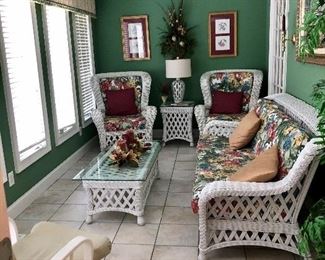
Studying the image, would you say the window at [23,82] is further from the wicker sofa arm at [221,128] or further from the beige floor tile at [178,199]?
the wicker sofa arm at [221,128]

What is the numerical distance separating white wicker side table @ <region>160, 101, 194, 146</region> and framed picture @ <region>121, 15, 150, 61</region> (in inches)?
37.0

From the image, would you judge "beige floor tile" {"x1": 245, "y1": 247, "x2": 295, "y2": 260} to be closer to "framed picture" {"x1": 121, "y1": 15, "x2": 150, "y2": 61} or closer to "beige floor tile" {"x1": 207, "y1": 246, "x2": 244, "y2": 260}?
"beige floor tile" {"x1": 207, "y1": 246, "x2": 244, "y2": 260}

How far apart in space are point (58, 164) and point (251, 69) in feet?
9.95

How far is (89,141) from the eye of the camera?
17.0 feet

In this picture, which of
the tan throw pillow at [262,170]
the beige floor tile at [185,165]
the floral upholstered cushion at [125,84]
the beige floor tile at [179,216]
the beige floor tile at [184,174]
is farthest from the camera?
the floral upholstered cushion at [125,84]

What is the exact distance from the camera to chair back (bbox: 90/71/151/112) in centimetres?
504

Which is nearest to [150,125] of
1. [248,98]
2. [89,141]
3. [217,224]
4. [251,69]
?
[89,141]

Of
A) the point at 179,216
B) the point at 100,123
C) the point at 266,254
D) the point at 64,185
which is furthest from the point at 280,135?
the point at 100,123

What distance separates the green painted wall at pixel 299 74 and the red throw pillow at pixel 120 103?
2131 millimetres

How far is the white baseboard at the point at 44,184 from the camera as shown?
3.14m

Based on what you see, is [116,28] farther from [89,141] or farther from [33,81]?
[33,81]

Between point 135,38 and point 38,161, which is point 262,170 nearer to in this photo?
point 38,161

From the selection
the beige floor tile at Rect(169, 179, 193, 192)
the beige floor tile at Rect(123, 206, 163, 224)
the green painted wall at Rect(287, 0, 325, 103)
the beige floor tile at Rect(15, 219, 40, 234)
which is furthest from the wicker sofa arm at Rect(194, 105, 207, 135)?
the beige floor tile at Rect(15, 219, 40, 234)

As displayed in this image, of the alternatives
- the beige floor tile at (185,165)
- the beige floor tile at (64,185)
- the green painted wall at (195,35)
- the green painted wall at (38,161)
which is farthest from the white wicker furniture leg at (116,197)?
the green painted wall at (195,35)
